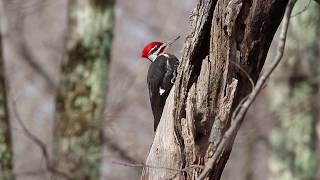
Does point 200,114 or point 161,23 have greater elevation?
point 161,23

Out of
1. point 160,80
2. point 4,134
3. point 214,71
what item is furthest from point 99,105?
point 214,71

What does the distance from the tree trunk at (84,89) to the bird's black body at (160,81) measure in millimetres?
1846

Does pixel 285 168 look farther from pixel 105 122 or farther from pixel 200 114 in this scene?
pixel 200 114

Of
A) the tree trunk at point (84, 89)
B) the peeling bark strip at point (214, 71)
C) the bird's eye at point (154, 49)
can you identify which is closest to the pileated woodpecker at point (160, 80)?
the bird's eye at point (154, 49)

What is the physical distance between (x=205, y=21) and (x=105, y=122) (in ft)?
10.8

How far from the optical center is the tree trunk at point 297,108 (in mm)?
8359

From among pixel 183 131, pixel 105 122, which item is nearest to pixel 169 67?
pixel 183 131

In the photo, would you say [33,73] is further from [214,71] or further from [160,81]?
[214,71]

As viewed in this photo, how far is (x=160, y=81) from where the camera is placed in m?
5.02

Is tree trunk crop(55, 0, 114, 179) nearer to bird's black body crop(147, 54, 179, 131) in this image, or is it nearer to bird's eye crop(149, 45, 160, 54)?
bird's eye crop(149, 45, 160, 54)

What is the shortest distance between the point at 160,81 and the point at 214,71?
1.26m

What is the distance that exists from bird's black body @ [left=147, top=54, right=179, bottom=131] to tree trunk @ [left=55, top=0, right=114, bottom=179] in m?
1.85

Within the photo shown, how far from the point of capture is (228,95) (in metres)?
3.81

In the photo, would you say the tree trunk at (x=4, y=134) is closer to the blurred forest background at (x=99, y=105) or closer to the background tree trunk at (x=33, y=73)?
the blurred forest background at (x=99, y=105)
